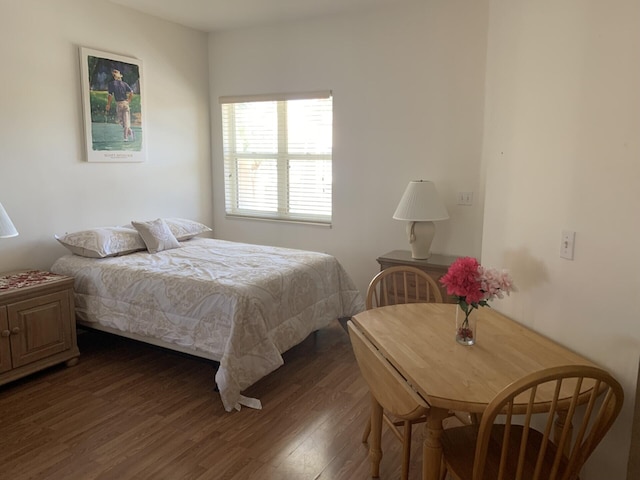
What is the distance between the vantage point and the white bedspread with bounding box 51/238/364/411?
108 inches

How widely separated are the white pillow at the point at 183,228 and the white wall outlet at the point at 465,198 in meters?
2.21

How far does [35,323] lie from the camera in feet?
9.80

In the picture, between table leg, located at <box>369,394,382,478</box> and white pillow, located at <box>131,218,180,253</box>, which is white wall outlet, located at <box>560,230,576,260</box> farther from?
white pillow, located at <box>131,218,180,253</box>

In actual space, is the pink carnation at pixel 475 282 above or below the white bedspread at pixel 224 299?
above

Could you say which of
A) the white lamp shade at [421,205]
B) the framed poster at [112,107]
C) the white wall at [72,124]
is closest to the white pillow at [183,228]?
the white wall at [72,124]

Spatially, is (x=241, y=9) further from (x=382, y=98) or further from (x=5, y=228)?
(x=5, y=228)

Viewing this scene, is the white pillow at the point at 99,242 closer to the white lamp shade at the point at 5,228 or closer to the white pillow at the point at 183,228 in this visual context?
the white pillow at the point at 183,228

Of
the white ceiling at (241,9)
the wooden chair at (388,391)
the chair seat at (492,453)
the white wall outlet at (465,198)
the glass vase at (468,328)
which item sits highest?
the white ceiling at (241,9)

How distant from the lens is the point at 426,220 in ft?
11.6

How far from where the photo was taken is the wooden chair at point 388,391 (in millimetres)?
1561

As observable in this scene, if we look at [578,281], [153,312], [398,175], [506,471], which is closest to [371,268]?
[398,175]

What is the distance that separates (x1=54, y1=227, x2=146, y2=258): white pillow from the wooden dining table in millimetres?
2146

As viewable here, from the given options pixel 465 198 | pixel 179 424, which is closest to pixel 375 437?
pixel 179 424

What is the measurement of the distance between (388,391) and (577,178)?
1050mm
